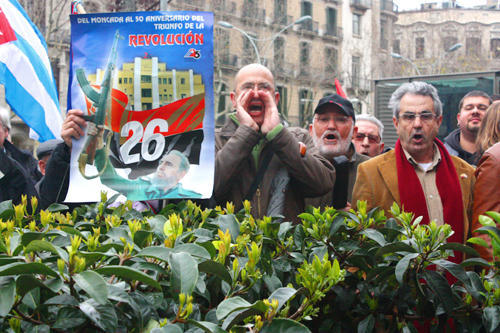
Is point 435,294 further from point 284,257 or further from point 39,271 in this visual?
point 39,271

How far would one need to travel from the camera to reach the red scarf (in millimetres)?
3779

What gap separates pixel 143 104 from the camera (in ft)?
12.3

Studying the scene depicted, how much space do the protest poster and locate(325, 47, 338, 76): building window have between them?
148 feet

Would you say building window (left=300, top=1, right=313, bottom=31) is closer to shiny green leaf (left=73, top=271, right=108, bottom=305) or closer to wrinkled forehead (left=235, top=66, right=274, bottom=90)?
wrinkled forehead (left=235, top=66, right=274, bottom=90)

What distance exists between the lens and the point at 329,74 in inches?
1902

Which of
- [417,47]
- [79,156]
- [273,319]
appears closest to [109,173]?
[79,156]

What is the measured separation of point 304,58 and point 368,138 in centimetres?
4286

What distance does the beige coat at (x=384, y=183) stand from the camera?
3.93 m

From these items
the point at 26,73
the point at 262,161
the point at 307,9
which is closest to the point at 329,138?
the point at 262,161

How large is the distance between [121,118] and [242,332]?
7.27 feet

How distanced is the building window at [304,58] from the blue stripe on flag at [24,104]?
40701mm

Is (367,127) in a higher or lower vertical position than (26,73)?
lower

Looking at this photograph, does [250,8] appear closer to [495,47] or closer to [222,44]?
[222,44]

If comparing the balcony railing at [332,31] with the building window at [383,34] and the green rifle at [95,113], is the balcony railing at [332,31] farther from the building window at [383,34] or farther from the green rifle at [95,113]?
the green rifle at [95,113]
